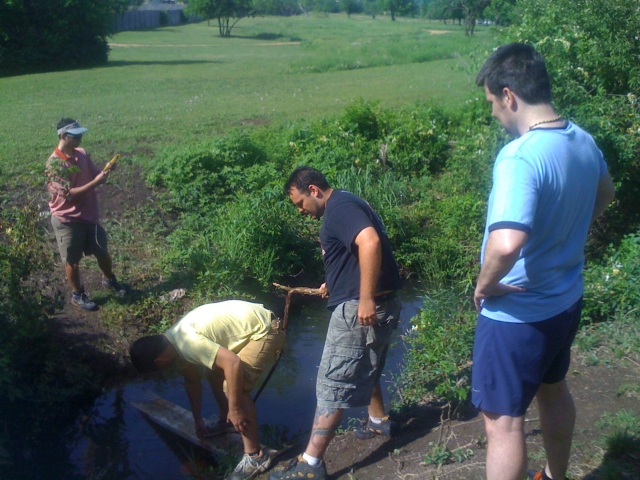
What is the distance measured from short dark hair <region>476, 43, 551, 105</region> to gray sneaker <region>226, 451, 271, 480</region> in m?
2.73

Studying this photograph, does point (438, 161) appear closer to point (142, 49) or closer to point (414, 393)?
point (414, 393)

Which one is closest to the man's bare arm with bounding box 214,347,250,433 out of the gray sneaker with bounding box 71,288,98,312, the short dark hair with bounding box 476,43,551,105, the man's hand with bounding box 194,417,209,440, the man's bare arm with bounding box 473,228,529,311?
the man's hand with bounding box 194,417,209,440

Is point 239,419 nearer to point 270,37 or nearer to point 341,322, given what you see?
point 341,322

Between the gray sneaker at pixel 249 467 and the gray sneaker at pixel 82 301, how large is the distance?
2.71m

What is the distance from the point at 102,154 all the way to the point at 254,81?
13030mm

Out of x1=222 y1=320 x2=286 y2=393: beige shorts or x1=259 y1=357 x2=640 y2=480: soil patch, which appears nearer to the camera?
x1=259 y1=357 x2=640 y2=480: soil patch

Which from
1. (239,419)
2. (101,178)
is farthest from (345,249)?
(101,178)

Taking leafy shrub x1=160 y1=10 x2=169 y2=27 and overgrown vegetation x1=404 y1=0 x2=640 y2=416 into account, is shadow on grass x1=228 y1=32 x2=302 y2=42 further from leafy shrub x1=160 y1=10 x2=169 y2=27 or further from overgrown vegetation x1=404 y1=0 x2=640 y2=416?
overgrown vegetation x1=404 y1=0 x2=640 y2=416

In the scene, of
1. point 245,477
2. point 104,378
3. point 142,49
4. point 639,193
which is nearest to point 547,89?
point 245,477

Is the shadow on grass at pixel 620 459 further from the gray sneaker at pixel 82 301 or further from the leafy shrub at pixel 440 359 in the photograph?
the gray sneaker at pixel 82 301

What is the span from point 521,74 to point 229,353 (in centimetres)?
230

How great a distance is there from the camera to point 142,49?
37.3m

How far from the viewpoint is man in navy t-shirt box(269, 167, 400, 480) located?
12.2 feet

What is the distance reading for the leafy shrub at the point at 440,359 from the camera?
178 inches
